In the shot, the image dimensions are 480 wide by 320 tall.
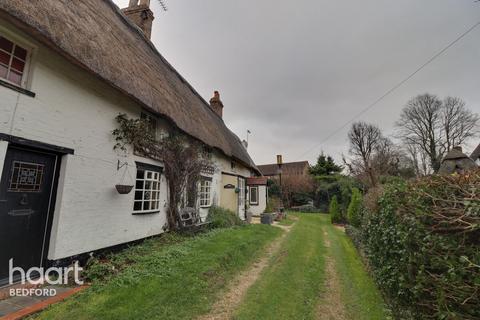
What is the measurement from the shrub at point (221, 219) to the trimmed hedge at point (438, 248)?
315 inches

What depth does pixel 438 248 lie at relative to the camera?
7.26 ft

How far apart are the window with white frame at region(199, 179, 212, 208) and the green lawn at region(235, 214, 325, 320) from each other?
4843 mm

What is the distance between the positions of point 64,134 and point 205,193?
7129mm

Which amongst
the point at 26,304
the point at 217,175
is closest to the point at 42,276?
the point at 26,304

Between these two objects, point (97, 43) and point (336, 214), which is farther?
point (336, 214)

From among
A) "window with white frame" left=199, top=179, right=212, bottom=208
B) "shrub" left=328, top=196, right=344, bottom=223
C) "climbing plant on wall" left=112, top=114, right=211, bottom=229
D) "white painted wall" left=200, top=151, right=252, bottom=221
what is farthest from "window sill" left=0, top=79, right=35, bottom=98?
"shrub" left=328, top=196, right=344, bottom=223

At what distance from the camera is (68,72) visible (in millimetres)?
4551

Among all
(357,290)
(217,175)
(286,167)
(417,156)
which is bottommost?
(357,290)

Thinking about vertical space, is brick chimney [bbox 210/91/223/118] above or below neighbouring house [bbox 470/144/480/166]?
above

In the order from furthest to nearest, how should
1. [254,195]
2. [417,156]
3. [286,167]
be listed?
[286,167]
[417,156]
[254,195]

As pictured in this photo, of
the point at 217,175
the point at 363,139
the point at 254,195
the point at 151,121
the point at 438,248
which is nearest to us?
the point at 438,248

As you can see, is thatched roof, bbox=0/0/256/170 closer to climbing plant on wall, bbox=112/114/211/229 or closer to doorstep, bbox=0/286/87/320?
climbing plant on wall, bbox=112/114/211/229

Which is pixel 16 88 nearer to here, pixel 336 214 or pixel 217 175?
pixel 217 175

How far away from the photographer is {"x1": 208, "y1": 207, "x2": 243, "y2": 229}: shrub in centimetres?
1041
